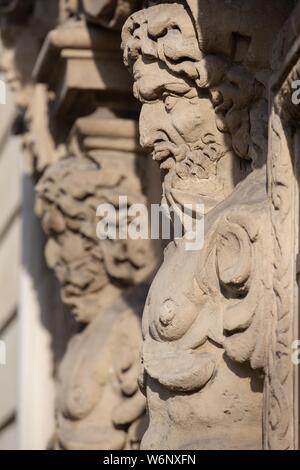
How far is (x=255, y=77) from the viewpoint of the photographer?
4156mm

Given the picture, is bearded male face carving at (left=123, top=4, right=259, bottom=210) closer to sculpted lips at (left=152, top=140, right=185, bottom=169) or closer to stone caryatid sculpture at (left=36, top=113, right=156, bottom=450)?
sculpted lips at (left=152, top=140, right=185, bottom=169)

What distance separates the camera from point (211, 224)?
13.0 feet

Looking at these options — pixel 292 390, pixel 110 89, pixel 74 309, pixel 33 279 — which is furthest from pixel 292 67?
pixel 33 279

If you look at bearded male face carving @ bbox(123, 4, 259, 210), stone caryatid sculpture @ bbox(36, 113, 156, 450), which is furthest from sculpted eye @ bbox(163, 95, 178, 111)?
stone caryatid sculpture @ bbox(36, 113, 156, 450)

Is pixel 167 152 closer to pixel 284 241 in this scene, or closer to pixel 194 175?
pixel 194 175

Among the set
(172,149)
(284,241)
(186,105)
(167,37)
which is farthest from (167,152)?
(284,241)

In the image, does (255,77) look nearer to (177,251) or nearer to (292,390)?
(177,251)

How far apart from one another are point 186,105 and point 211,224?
38cm

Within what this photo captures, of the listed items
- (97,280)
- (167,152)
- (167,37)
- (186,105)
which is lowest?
(97,280)

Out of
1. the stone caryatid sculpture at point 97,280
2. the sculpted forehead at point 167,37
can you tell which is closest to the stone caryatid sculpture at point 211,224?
the sculpted forehead at point 167,37

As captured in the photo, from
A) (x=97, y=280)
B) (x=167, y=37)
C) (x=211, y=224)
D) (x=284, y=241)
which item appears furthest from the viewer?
(x=97, y=280)

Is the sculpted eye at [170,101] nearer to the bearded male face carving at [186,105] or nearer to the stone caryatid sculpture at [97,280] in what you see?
the bearded male face carving at [186,105]

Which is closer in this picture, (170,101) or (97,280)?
(170,101)

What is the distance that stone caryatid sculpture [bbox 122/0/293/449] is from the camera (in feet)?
12.5
